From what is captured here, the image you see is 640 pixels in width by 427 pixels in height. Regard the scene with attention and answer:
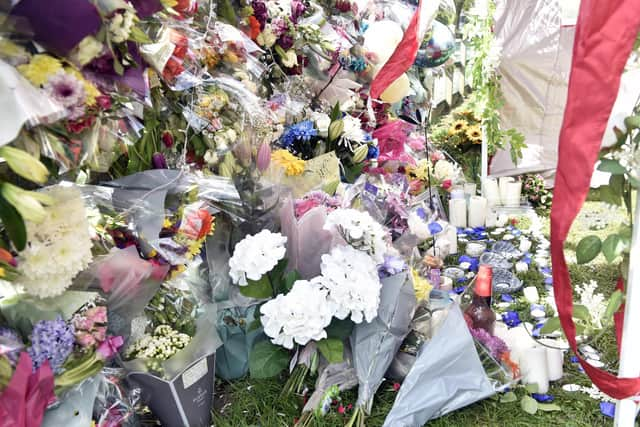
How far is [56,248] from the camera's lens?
960 mm

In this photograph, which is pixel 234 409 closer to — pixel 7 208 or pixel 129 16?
pixel 7 208

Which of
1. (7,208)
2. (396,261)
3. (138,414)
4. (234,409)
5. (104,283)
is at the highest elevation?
(7,208)

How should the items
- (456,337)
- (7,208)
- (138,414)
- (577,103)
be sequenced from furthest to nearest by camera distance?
(456,337) < (138,414) < (577,103) < (7,208)

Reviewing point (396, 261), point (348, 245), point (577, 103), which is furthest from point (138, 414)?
point (577, 103)

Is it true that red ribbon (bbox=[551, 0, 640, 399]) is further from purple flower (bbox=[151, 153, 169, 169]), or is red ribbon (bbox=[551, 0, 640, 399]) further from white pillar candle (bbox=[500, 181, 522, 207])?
white pillar candle (bbox=[500, 181, 522, 207])

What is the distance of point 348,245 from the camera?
152 cm

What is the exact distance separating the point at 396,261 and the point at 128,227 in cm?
75

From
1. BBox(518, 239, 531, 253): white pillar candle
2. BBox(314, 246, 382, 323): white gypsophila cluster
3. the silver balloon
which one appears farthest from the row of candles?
BBox(314, 246, 382, 323): white gypsophila cluster

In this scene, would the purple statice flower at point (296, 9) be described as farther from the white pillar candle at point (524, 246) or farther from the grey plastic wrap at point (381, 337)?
the white pillar candle at point (524, 246)

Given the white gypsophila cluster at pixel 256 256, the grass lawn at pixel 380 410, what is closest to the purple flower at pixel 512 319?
the grass lawn at pixel 380 410

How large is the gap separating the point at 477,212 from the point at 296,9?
1.74 metres

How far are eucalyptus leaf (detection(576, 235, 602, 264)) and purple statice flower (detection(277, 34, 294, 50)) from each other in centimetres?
142

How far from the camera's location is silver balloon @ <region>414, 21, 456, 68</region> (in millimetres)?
3209

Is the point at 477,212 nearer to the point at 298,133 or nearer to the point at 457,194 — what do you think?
the point at 457,194
